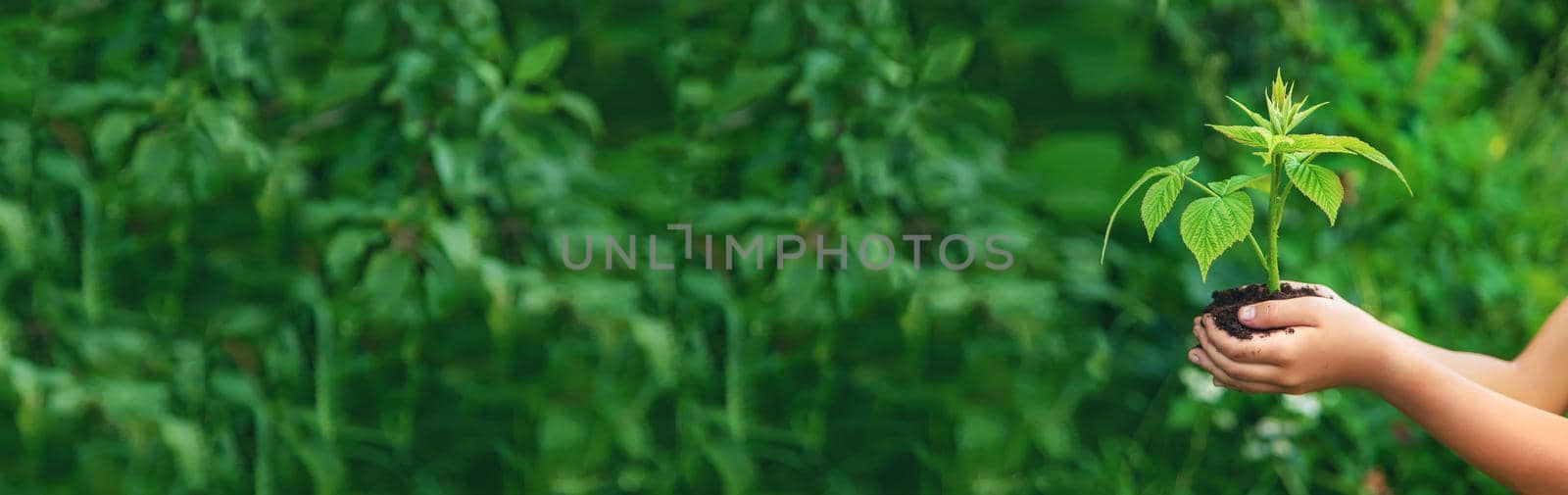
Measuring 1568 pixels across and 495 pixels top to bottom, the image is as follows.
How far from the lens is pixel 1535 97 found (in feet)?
9.64

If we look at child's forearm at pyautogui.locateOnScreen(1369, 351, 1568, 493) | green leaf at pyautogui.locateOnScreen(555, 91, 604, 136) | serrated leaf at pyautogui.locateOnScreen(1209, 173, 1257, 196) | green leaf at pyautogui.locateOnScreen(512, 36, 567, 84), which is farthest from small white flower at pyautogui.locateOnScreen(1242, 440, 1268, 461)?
green leaf at pyautogui.locateOnScreen(512, 36, 567, 84)

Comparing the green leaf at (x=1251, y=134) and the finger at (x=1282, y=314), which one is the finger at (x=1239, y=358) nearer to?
the finger at (x=1282, y=314)

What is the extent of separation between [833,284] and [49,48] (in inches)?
63.3

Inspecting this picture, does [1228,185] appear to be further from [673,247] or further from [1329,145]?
[673,247]

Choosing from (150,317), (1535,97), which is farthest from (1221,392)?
(150,317)

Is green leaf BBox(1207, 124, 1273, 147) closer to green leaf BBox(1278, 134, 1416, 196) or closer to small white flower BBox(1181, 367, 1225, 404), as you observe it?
green leaf BBox(1278, 134, 1416, 196)

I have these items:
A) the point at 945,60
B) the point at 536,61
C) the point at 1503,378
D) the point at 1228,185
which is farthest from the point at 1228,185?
the point at 536,61

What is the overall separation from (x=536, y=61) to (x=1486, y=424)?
1678 mm

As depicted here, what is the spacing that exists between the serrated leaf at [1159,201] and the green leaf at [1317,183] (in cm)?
→ 12

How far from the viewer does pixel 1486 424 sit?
1380 mm

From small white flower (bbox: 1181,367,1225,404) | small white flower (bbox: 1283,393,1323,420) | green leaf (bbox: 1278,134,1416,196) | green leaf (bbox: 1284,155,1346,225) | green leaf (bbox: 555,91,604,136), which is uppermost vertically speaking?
green leaf (bbox: 555,91,604,136)

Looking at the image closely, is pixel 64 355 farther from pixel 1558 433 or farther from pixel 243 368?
pixel 1558 433

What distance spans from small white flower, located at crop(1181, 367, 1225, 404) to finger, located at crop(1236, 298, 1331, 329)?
121 centimetres

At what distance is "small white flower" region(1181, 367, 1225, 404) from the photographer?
2.60 meters
